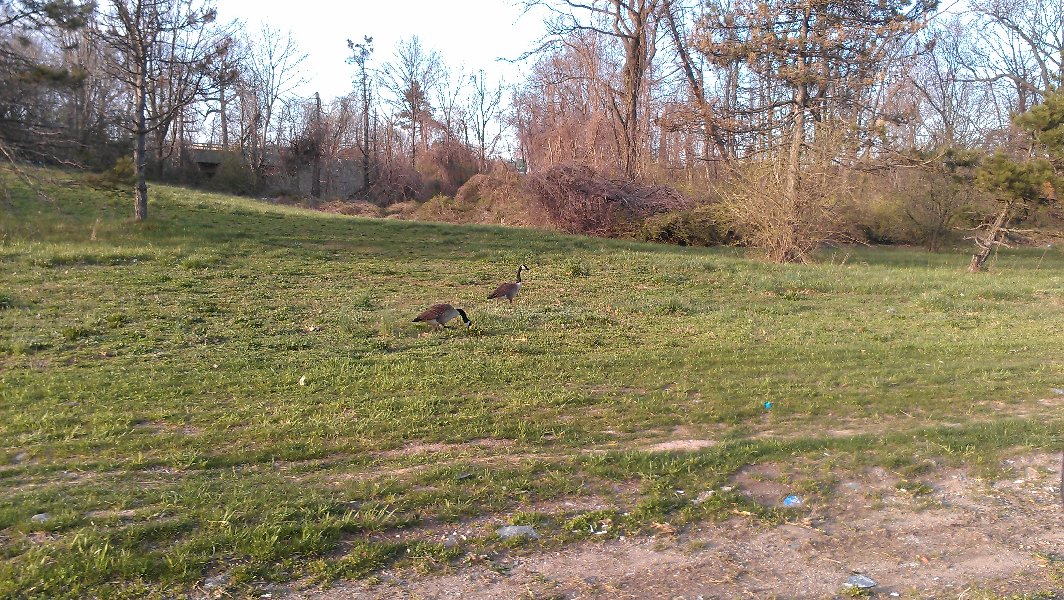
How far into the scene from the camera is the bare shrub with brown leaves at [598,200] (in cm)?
2697

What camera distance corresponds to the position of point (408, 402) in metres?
6.86

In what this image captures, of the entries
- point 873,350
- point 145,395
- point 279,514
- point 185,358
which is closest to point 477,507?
point 279,514

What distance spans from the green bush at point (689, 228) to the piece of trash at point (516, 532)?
22.2 metres

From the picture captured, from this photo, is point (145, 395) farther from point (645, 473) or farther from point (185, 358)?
point (645, 473)

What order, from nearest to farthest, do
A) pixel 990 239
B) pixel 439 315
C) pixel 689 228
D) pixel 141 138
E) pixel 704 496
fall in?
pixel 704 496
pixel 439 315
pixel 141 138
pixel 990 239
pixel 689 228

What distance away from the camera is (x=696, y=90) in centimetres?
3170

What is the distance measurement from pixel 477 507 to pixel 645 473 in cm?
136

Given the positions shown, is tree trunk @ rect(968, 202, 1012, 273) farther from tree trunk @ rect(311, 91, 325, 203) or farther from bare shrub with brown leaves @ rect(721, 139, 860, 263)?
tree trunk @ rect(311, 91, 325, 203)

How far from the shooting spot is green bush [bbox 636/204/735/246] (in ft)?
84.0

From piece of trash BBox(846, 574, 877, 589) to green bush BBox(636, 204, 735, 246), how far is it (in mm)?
22152

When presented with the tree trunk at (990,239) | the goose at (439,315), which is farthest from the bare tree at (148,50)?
the tree trunk at (990,239)

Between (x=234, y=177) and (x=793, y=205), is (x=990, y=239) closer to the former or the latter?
(x=793, y=205)

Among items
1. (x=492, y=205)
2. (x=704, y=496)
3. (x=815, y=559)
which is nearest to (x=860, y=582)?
→ (x=815, y=559)

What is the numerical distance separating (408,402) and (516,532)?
8.97ft
